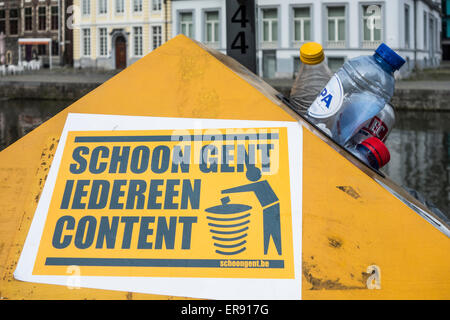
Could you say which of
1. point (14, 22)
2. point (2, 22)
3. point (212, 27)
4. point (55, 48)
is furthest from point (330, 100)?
point (2, 22)

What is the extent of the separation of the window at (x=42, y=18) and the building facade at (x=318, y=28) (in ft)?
48.0

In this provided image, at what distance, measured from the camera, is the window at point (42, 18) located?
1473 inches

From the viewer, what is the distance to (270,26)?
2467 cm

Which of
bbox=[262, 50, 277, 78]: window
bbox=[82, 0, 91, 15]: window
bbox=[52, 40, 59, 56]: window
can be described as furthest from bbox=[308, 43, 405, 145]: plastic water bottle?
bbox=[52, 40, 59, 56]: window

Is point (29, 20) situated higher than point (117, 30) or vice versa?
point (29, 20)

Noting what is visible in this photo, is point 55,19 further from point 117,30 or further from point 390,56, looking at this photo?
point 390,56

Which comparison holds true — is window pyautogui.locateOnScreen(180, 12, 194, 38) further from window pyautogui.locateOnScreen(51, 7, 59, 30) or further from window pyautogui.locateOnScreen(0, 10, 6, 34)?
window pyautogui.locateOnScreen(0, 10, 6, 34)

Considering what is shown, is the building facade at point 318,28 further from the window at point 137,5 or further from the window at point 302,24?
the window at point 137,5

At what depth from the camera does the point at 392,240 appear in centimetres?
153

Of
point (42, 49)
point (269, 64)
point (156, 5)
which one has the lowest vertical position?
point (269, 64)

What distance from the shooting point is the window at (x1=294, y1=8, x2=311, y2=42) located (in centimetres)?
2400

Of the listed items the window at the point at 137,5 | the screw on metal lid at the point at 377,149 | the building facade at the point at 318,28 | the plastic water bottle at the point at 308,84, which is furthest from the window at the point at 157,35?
the screw on metal lid at the point at 377,149

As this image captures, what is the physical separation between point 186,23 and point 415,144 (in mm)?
19330

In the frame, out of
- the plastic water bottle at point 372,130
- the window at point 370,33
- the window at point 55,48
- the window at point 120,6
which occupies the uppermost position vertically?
the window at point 120,6
